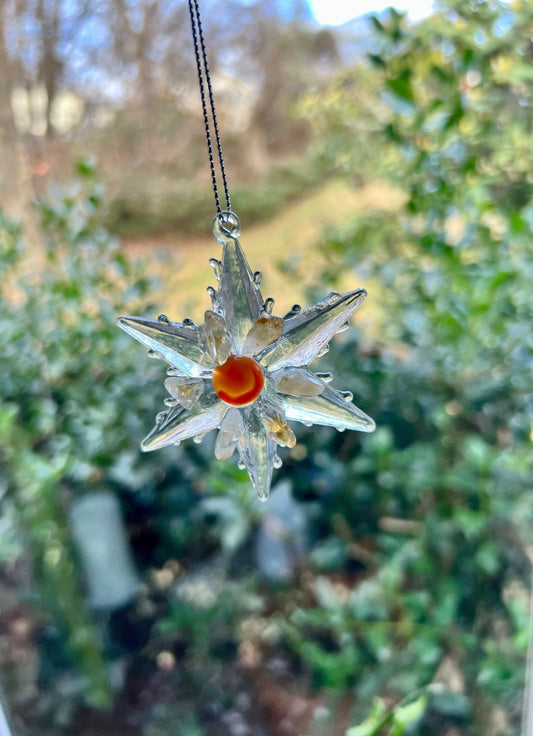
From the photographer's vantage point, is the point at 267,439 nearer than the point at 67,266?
Yes

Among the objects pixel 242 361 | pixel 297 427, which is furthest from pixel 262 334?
pixel 297 427

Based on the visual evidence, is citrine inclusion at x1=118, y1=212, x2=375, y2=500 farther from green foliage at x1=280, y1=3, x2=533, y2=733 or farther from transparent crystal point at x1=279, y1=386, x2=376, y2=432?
green foliage at x1=280, y1=3, x2=533, y2=733

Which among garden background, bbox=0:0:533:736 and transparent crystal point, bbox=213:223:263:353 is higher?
garden background, bbox=0:0:533:736

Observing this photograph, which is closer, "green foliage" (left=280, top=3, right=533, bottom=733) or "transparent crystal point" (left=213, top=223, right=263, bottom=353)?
"transparent crystal point" (left=213, top=223, right=263, bottom=353)

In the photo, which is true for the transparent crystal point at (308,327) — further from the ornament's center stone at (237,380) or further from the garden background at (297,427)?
the garden background at (297,427)

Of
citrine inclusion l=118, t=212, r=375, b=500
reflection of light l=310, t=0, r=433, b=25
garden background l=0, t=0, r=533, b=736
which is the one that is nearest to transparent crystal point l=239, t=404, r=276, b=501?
citrine inclusion l=118, t=212, r=375, b=500

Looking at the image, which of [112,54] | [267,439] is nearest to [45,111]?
[112,54]

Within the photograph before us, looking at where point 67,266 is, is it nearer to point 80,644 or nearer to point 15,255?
point 15,255
